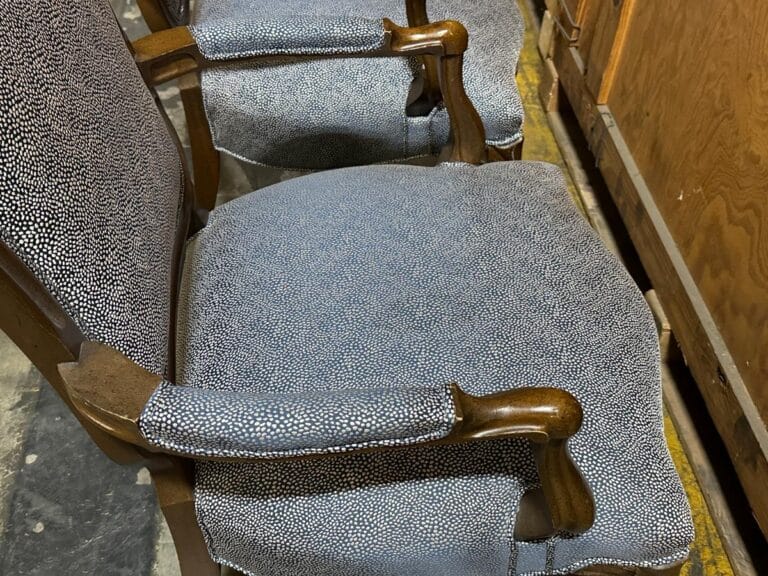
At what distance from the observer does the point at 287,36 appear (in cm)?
95

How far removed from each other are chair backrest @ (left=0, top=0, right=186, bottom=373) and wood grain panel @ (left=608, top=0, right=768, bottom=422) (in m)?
0.85

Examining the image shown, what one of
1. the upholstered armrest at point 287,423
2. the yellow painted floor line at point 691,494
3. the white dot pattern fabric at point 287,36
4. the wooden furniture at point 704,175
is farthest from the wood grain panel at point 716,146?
the upholstered armrest at point 287,423

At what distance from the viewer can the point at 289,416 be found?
1.84 feet

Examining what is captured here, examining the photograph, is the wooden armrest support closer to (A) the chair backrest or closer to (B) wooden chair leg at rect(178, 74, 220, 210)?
(A) the chair backrest

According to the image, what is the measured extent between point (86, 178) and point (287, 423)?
11.6 inches

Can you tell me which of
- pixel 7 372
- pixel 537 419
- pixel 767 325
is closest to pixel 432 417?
pixel 537 419

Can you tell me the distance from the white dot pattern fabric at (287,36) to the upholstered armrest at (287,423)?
0.56 metres

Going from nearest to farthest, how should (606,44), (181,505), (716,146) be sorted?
(181,505)
(716,146)
(606,44)

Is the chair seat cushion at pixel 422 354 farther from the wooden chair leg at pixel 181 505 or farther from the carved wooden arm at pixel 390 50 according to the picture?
the carved wooden arm at pixel 390 50

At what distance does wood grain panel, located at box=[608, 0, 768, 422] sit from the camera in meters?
1.05

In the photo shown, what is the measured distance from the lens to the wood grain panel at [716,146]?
105 cm

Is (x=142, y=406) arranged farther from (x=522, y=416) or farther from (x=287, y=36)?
(x=287, y=36)

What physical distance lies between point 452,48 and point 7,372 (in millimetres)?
1092

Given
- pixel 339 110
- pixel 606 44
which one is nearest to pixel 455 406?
pixel 339 110
